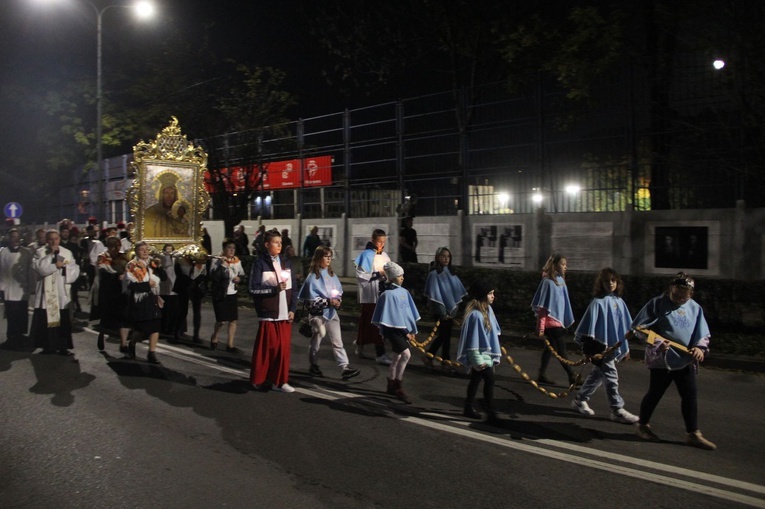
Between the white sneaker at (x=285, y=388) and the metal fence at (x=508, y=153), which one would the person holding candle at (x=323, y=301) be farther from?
the metal fence at (x=508, y=153)

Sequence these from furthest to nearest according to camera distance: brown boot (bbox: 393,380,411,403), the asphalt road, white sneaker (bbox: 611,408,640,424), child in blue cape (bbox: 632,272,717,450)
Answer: brown boot (bbox: 393,380,411,403) → white sneaker (bbox: 611,408,640,424) → child in blue cape (bbox: 632,272,717,450) → the asphalt road

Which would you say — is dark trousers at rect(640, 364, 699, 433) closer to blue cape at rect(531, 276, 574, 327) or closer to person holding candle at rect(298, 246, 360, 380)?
blue cape at rect(531, 276, 574, 327)

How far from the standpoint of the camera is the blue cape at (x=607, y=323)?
22.4 feet

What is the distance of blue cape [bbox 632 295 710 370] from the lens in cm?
600

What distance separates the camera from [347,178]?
22.9 m

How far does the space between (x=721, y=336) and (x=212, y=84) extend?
1642 centimetres

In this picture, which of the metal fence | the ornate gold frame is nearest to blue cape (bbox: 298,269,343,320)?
the ornate gold frame

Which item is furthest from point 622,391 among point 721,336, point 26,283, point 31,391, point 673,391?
point 26,283

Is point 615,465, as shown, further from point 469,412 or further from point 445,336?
point 445,336

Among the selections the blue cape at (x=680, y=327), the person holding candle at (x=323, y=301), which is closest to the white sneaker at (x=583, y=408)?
the blue cape at (x=680, y=327)

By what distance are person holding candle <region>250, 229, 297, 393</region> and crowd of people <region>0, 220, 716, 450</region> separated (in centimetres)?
1

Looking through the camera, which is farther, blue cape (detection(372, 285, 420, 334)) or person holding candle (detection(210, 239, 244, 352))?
person holding candle (detection(210, 239, 244, 352))

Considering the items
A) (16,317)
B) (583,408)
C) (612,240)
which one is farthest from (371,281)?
(612,240)

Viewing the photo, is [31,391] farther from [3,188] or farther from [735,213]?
[3,188]
